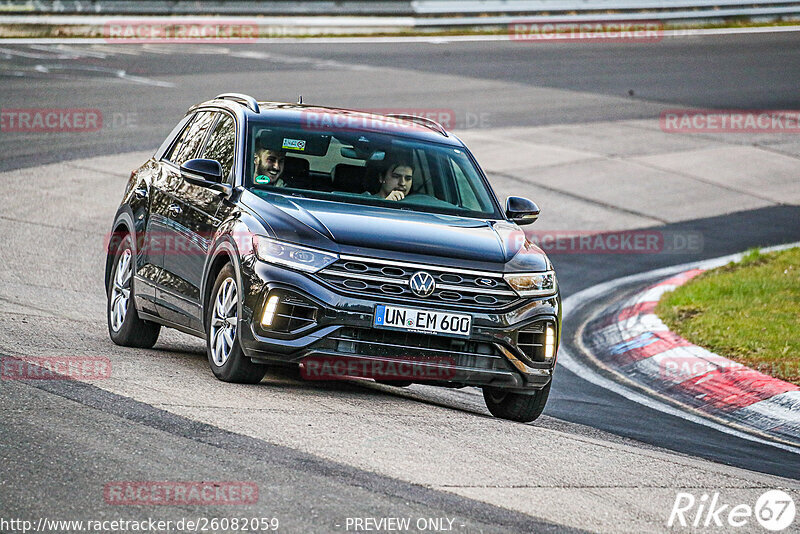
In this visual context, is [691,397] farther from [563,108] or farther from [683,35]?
[683,35]

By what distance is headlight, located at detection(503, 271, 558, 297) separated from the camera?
772 centimetres

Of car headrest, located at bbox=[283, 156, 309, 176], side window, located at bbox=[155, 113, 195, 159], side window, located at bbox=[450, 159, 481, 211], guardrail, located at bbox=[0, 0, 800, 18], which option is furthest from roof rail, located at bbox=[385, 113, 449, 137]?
guardrail, located at bbox=[0, 0, 800, 18]

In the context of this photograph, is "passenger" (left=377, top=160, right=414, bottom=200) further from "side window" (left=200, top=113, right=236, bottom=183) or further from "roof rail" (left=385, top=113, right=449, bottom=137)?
"side window" (left=200, top=113, right=236, bottom=183)

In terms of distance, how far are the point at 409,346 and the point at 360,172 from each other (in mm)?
1587

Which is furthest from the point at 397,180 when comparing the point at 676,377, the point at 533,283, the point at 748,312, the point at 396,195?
the point at 748,312

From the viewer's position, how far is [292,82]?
993 inches

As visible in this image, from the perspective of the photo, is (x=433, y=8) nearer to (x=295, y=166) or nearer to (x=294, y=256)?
(x=295, y=166)

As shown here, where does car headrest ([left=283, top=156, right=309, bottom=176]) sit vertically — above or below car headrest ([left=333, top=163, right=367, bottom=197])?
above

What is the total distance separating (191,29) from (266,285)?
25.8 m

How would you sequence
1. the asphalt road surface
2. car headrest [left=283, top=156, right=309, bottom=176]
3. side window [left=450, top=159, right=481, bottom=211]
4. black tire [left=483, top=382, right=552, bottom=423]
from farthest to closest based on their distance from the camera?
side window [left=450, top=159, right=481, bottom=211], car headrest [left=283, top=156, right=309, bottom=176], black tire [left=483, top=382, right=552, bottom=423], the asphalt road surface

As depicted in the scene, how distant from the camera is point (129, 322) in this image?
9414mm

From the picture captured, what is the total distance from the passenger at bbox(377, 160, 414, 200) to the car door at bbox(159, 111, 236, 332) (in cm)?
101

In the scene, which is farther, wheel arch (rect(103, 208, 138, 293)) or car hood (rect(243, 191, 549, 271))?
wheel arch (rect(103, 208, 138, 293))

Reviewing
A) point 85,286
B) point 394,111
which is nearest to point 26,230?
point 85,286
